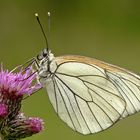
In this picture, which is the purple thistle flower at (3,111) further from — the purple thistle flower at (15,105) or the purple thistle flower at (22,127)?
the purple thistle flower at (22,127)

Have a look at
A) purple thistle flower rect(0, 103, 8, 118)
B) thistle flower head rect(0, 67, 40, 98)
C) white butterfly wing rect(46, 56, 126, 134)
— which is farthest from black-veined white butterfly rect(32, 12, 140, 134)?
purple thistle flower rect(0, 103, 8, 118)

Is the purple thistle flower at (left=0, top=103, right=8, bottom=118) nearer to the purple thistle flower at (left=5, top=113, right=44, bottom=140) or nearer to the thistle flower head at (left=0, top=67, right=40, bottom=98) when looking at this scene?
the purple thistle flower at (left=5, top=113, right=44, bottom=140)

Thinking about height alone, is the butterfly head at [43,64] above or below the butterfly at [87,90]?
above

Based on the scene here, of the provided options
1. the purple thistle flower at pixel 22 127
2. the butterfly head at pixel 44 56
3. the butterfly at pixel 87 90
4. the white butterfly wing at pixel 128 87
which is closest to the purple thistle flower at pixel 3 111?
the purple thistle flower at pixel 22 127

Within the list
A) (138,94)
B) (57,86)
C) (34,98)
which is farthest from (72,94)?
(34,98)

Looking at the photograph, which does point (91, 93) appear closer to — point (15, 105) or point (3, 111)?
point (15, 105)
